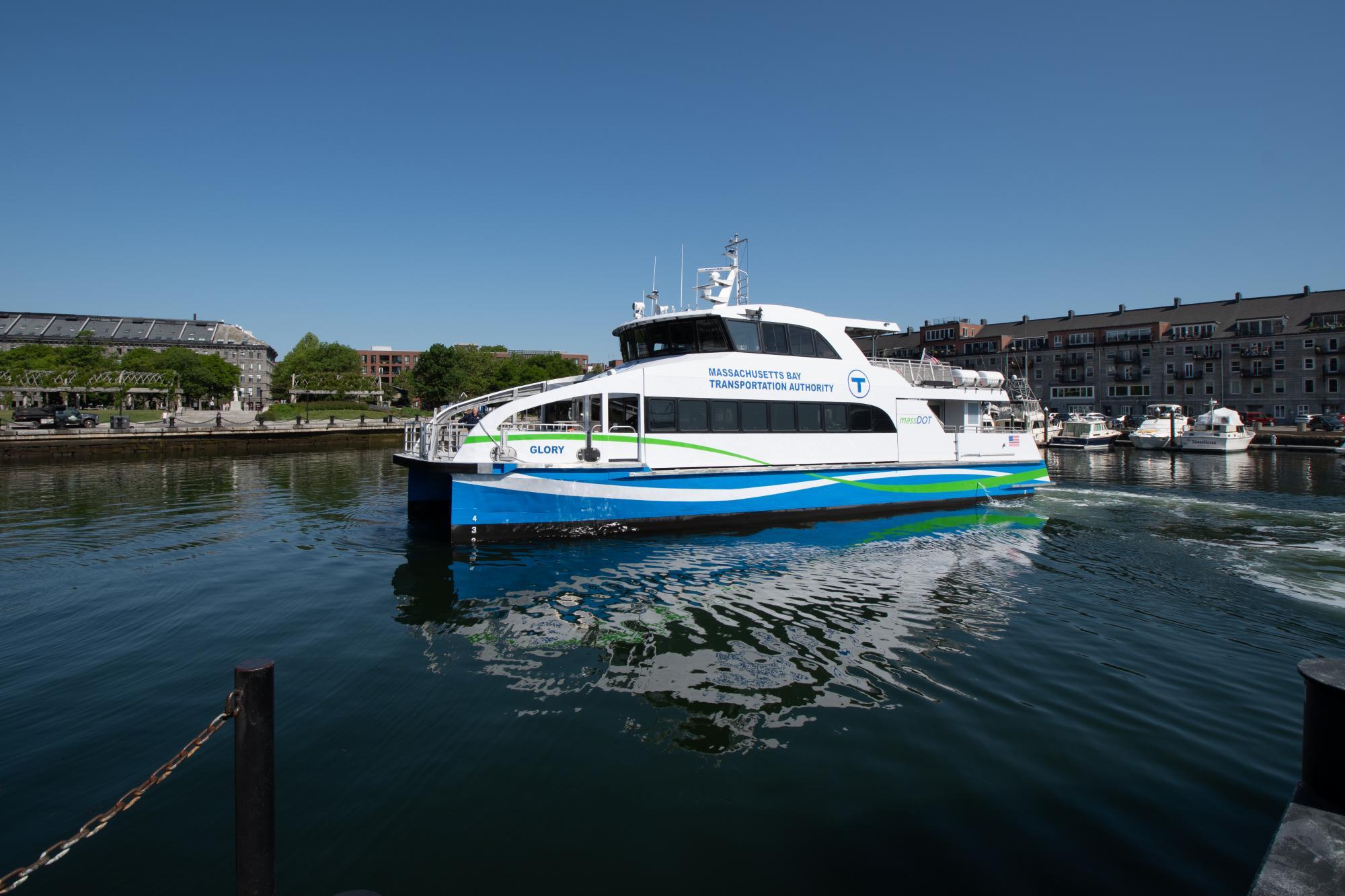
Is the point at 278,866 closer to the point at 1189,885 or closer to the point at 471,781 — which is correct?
the point at 471,781

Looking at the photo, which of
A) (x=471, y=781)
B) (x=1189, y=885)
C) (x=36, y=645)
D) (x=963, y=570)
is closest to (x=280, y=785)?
(x=471, y=781)

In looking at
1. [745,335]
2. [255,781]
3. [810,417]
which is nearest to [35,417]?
[745,335]

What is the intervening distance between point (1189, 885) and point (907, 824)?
1.56 m

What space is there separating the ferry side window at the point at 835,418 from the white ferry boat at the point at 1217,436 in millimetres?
43088

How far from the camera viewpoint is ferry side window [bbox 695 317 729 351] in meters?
15.7

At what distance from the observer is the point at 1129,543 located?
46.2 ft

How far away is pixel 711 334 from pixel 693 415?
2243 millimetres

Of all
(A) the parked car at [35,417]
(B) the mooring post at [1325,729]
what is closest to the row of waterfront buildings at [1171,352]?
(A) the parked car at [35,417]

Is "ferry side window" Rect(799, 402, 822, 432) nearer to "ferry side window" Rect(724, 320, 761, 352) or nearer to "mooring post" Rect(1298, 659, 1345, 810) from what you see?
"ferry side window" Rect(724, 320, 761, 352)

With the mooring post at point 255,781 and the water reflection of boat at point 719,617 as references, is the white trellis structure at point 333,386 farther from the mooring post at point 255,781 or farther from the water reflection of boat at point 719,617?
the mooring post at point 255,781

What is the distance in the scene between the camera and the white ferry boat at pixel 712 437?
13523mm

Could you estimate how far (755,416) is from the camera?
1582 centimetres

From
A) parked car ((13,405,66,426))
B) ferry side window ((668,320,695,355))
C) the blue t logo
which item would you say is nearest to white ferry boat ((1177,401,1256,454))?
the blue t logo

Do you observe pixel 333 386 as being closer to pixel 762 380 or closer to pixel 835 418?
pixel 762 380
